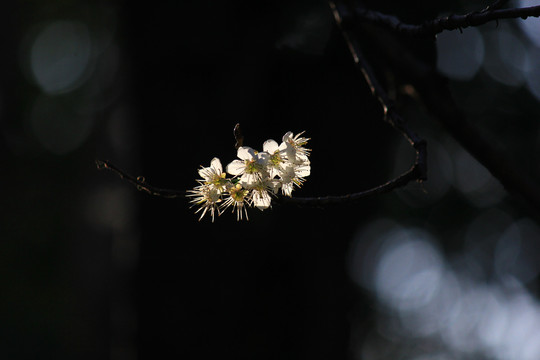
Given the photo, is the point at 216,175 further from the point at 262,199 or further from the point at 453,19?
the point at 453,19

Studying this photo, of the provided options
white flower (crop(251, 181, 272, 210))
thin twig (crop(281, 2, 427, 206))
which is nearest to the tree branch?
thin twig (crop(281, 2, 427, 206))

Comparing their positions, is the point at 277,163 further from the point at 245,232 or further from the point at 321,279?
the point at 321,279

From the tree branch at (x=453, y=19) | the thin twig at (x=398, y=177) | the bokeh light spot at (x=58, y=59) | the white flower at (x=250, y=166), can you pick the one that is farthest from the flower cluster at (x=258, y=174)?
the bokeh light spot at (x=58, y=59)

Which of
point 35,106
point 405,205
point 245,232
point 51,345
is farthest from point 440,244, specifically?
point 35,106

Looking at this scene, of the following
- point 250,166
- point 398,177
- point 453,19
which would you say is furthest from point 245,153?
point 453,19

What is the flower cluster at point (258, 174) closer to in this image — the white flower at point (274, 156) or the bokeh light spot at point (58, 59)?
the white flower at point (274, 156)

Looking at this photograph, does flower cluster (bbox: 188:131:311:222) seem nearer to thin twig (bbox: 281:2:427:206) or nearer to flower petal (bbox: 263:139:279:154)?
flower petal (bbox: 263:139:279:154)

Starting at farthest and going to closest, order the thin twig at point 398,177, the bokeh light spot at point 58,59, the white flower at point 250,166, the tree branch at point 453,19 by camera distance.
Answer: the bokeh light spot at point 58,59, the white flower at point 250,166, the thin twig at point 398,177, the tree branch at point 453,19

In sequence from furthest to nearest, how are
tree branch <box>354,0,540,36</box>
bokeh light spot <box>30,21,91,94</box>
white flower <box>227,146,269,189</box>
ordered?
bokeh light spot <box>30,21,91,94</box>
white flower <box>227,146,269,189</box>
tree branch <box>354,0,540,36</box>
